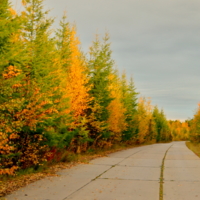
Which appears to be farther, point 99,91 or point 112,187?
point 99,91

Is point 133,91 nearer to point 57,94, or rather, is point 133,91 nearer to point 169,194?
point 57,94

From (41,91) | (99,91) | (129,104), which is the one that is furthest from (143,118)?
(41,91)

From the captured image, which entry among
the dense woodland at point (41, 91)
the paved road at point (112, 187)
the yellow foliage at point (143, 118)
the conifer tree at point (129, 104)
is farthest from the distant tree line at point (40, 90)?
the yellow foliage at point (143, 118)

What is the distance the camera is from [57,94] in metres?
14.3

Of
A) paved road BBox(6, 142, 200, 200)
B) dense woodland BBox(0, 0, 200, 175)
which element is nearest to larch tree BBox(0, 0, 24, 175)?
dense woodland BBox(0, 0, 200, 175)

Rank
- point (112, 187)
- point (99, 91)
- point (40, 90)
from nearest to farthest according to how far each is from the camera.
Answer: point (112, 187)
point (40, 90)
point (99, 91)

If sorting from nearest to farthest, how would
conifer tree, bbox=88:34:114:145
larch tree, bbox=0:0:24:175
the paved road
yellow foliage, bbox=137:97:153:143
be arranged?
the paved road, larch tree, bbox=0:0:24:175, conifer tree, bbox=88:34:114:145, yellow foliage, bbox=137:97:153:143

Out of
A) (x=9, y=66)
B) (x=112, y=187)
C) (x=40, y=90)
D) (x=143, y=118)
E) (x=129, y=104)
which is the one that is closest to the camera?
(x=112, y=187)

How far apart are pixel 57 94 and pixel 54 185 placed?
20.3ft

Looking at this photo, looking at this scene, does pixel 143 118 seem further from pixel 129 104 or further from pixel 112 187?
pixel 112 187

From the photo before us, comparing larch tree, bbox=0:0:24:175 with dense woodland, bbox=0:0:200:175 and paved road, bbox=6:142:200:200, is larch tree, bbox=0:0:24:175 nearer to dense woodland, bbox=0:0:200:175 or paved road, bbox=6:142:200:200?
dense woodland, bbox=0:0:200:175

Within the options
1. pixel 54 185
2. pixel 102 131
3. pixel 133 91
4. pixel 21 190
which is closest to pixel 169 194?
pixel 54 185

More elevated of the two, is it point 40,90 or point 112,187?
point 40,90

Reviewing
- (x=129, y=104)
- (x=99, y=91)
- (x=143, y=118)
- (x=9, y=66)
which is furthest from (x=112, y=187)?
(x=143, y=118)
